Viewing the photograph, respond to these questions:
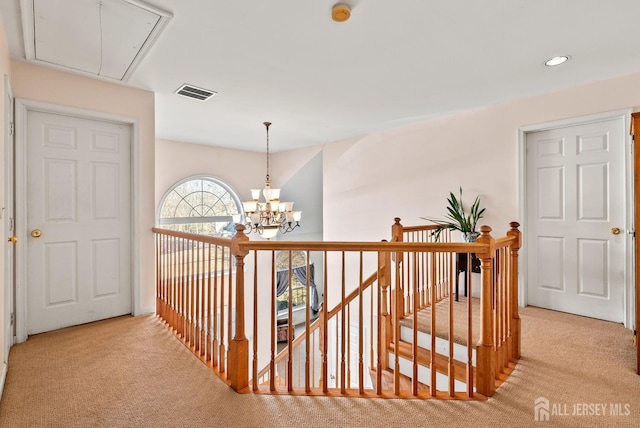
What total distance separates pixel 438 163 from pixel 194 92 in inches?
114

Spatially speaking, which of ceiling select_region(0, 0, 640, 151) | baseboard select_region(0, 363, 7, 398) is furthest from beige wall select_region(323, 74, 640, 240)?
baseboard select_region(0, 363, 7, 398)

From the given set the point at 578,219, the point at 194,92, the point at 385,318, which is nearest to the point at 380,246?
the point at 385,318

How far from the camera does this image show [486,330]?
184cm

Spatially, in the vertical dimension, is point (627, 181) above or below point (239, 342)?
above

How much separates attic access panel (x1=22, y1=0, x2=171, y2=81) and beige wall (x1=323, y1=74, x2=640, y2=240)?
3200mm

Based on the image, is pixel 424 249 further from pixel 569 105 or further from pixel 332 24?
pixel 569 105

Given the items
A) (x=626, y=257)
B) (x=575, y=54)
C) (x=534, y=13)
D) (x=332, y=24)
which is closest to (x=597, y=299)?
(x=626, y=257)

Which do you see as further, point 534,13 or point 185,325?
point 185,325

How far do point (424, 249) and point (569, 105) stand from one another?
8.40ft

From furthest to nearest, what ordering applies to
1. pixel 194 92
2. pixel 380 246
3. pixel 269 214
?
pixel 269 214 → pixel 194 92 → pixel 380 246

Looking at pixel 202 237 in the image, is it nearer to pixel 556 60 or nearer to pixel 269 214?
pixel 269 214

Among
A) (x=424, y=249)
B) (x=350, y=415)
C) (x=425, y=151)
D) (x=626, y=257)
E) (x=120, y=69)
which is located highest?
(x=120, y=69)

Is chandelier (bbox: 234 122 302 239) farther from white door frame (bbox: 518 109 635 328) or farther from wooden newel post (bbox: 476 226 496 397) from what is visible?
white door frame (bbox: 518 109 635 328)

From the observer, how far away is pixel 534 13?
188 centimetres
